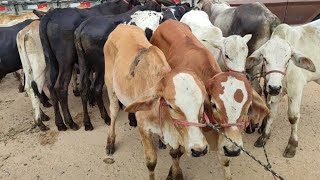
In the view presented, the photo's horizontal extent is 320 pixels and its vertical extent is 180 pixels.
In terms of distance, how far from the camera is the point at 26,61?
17.6ft

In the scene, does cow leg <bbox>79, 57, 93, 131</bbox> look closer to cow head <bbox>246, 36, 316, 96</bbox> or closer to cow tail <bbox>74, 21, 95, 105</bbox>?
cow tail <bbox>74, 21, 95, 105</bbox>

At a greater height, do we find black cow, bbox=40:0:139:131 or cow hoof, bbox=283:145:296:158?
black cow, bbox=40:0:139:131

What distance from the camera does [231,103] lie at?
293 centimetres

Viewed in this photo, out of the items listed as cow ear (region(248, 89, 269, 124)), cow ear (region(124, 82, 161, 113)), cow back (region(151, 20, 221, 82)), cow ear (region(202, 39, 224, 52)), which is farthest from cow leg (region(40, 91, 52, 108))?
A: cow ear (region(248, 89, 269, 124))

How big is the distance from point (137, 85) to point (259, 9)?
3.01 meters

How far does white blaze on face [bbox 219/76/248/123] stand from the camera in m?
2.93

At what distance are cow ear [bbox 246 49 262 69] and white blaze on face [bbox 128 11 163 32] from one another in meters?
1.89

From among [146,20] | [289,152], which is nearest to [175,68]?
[289,152]

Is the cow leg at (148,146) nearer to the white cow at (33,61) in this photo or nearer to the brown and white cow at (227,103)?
the brown and white cow at (227,103)

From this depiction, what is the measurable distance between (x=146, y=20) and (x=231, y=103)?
304 centimetres

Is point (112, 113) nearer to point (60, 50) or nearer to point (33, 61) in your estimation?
point (60, 50)

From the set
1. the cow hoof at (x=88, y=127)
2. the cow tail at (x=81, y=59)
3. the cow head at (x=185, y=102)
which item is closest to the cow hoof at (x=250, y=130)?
the cow head at (x=185, y=102)

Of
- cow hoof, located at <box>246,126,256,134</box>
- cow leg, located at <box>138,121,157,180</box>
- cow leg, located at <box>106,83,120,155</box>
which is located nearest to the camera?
cow leg, located at <box>138,121,157,180</box>

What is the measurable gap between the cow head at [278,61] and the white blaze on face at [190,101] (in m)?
1.47
